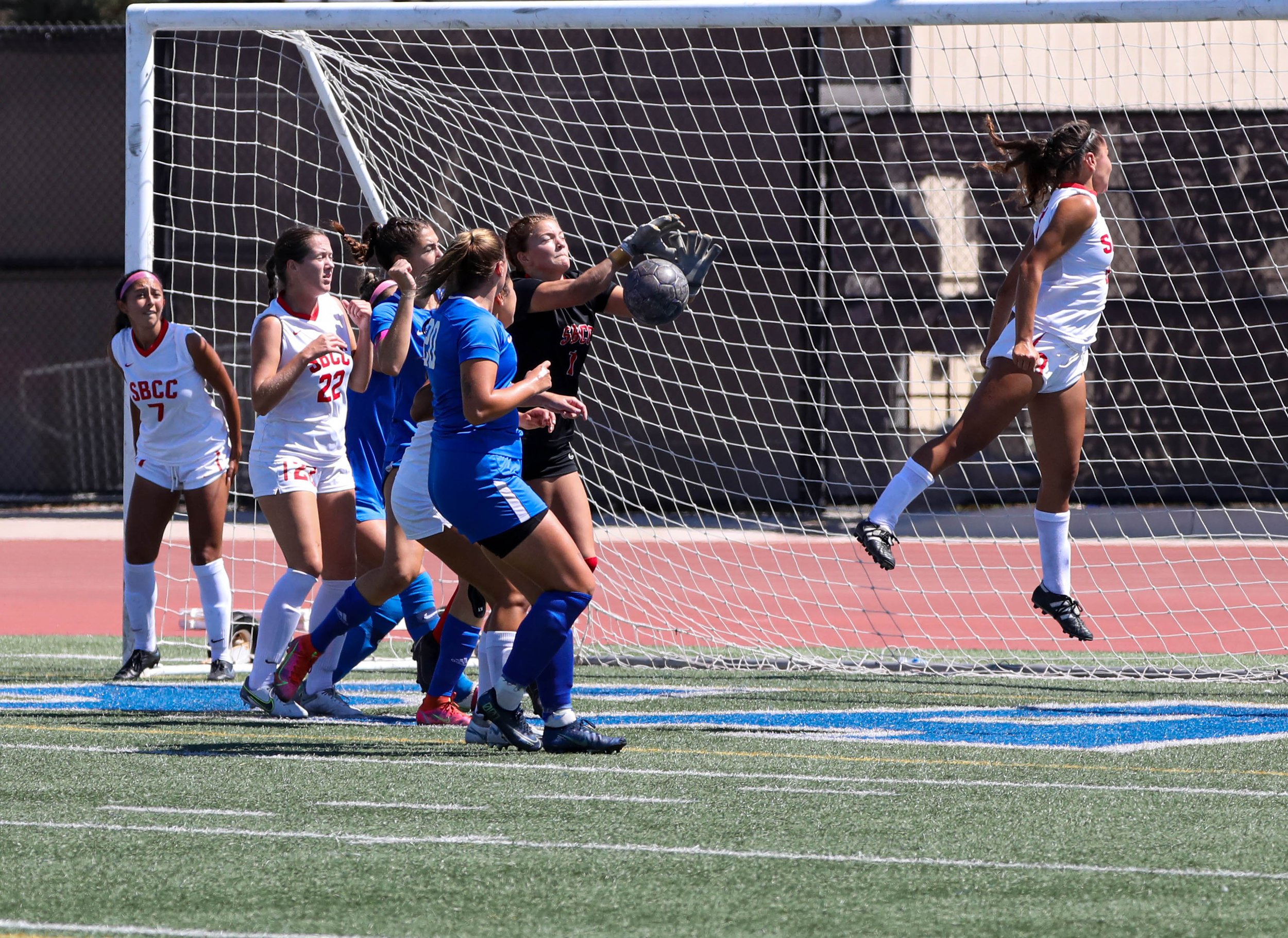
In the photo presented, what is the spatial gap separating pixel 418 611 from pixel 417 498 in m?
1.43

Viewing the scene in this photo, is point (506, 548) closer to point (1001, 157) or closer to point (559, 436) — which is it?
point (559, 436)

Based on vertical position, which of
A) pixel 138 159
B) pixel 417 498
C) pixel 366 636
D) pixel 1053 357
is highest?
pixel 138 159

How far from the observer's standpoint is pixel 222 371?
9.22m

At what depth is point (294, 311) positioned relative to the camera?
314 inches

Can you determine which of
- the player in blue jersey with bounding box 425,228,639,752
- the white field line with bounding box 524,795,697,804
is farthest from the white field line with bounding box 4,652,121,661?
the white field line with bounding box 524,795,697,804

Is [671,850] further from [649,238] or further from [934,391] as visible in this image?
[934,391]

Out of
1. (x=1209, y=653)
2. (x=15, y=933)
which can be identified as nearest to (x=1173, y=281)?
(x=1209, y=653)

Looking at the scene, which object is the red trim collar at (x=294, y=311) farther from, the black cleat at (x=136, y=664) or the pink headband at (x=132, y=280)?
the black cleat at (x=136, y=664)

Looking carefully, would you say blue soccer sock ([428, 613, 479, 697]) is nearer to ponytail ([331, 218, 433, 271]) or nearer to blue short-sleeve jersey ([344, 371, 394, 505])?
blue short-sleeve jersey ([344, 371, 394, 505])

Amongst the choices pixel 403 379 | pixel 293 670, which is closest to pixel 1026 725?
pixel 403 379

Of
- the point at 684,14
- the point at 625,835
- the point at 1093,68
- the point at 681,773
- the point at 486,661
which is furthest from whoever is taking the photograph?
the point at 1093,68

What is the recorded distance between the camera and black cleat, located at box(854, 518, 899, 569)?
7387mm

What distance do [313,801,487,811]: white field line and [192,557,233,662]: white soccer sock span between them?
12.7 ft

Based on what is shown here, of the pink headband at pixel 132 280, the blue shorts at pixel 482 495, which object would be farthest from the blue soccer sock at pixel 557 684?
the pink headband at pixel 132 280
